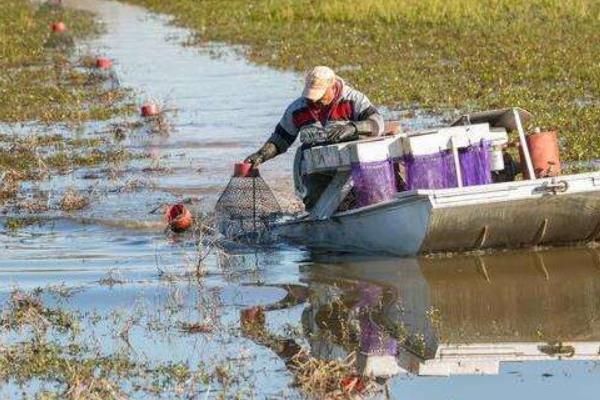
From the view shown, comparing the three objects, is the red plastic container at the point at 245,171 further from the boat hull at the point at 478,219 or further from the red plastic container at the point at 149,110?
the red plastic container at the point at 149,110

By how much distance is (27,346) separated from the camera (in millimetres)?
9398

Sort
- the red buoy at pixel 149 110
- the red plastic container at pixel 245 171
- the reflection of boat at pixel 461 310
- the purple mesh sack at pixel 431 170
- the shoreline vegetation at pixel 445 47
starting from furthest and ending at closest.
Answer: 1. the red buoy at pixel 149 110
2. the shoreline vegetation at pixel 445 47
3. the red plastic container at pixel 245 171
4. the purple mesh sack at pixel 431 170
5. the reflection of boat at pixel 461 310

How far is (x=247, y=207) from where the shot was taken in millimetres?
13203

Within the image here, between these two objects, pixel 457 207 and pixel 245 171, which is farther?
pixel 245 171

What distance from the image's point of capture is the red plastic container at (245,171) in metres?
12.9

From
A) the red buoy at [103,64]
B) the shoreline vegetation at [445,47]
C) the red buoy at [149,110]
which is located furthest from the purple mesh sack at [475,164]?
the red buoy at [103,64]

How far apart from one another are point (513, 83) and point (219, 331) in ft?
41.5

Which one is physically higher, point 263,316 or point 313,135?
point 313,135

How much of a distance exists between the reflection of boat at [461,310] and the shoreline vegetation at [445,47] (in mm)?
4206

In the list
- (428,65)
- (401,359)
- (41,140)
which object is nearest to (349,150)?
(401,359)

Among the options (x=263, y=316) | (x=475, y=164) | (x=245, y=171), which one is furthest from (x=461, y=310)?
(x=245, y=171)

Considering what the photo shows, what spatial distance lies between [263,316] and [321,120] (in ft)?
7.99

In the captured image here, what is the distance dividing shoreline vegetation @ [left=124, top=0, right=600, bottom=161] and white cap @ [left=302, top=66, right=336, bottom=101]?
425cm

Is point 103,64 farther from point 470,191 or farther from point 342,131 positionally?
point 470,191
